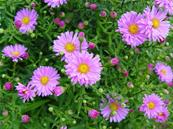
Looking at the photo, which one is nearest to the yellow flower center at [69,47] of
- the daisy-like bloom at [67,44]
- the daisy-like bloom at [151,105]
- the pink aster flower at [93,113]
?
the daisy-like bloom at [67,44]

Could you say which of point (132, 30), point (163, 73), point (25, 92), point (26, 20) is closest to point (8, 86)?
point (25, 92)

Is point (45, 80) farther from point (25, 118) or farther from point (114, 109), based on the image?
point (114, 109)

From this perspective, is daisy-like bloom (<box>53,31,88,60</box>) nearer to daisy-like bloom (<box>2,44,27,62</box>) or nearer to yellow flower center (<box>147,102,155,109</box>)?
daisy-like bloom (<box>2,44,27,62</box>)

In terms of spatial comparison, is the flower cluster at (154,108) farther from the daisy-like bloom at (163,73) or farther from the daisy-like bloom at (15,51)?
the daisy-like bloom at (15,51)

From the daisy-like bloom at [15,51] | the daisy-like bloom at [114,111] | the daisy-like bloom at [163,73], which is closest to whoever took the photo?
the daisy-like bloom at [15,51]

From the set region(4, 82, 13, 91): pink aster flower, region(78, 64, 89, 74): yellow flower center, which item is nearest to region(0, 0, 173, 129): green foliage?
region(4, 82, 13, 91): pink aster flower
